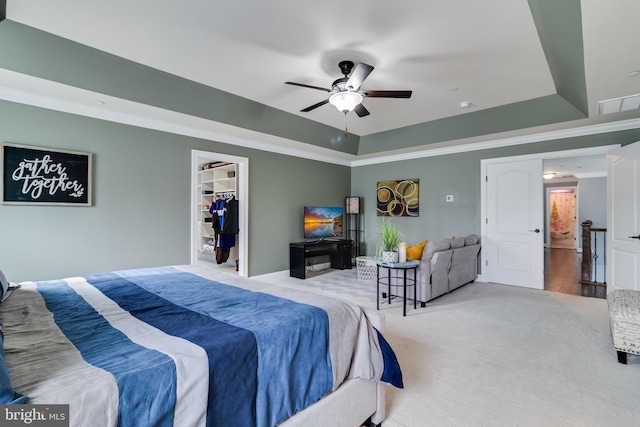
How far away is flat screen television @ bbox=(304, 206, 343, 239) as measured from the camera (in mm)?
6164

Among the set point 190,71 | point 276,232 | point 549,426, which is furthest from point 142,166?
point 549,426

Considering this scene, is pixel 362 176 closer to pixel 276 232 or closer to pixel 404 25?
pixel 276 232

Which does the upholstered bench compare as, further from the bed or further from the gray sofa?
the bed

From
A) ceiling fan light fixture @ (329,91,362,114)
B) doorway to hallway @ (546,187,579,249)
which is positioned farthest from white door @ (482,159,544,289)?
doorway to hallway @ (546,187,579,249)

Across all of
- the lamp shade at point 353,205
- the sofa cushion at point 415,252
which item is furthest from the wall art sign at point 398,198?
the sofa cushion at point 415,252

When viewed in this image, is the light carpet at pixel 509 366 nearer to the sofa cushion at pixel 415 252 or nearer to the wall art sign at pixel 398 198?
the sofa cushion at pixel 415 252

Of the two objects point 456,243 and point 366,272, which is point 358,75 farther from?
point 366,272

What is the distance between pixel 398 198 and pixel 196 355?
591cm

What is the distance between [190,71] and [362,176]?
4.59 m

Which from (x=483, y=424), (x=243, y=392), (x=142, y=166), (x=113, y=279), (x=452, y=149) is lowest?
(x=483, y=424)

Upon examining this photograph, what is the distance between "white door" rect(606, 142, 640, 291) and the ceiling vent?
456mm

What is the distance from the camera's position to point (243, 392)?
3.88 feet

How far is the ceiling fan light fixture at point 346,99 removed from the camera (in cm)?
305

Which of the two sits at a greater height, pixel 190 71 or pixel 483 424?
pixel 190 71
